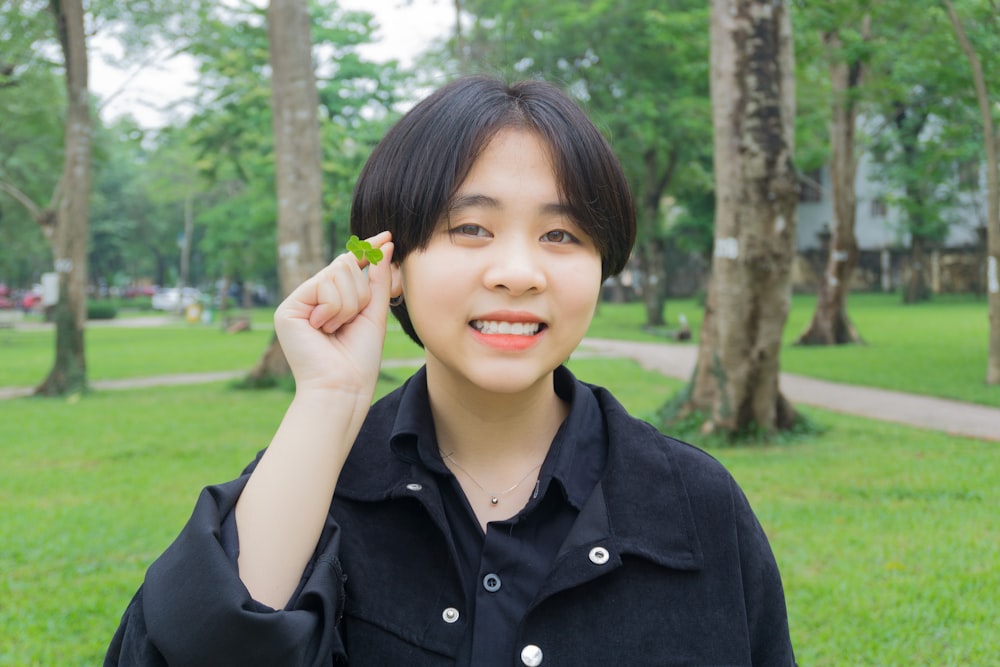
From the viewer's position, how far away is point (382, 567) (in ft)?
4.92

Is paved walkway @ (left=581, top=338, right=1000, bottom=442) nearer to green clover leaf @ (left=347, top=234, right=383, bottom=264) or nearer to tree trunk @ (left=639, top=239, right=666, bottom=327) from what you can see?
green clover leaf @ (left=347, top=234, right=383, bottom=264)

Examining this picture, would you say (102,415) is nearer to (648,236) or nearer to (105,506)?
(105,506)

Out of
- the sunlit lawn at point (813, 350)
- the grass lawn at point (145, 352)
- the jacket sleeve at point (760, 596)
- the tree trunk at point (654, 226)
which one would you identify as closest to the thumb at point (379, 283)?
the jacket sleeve at point (760, 596)

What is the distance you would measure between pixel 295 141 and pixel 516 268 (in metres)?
11.3

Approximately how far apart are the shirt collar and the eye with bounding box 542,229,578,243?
0.85 ft

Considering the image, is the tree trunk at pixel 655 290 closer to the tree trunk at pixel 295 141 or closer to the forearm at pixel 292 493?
the tree trunk at pixel 295 141

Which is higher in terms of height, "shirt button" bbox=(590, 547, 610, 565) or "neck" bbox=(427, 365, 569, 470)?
"neck" bbox=(427, 365, 569, 470)

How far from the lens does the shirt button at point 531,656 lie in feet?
4.54

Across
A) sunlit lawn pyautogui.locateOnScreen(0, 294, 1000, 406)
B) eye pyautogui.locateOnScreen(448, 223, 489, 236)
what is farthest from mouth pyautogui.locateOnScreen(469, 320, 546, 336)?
sunlit lawn pyautogui.locateOnScreen(0, 294, 1000, 406)

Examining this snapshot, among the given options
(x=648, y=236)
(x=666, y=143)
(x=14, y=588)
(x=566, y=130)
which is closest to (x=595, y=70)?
(x=666, y=143)

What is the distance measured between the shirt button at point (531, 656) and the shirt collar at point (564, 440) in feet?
0.77

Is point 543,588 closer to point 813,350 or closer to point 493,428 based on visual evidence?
point 493,428

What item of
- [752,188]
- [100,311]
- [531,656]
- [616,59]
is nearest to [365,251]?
[531,656]

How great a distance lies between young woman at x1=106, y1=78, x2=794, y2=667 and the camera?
141 cm
